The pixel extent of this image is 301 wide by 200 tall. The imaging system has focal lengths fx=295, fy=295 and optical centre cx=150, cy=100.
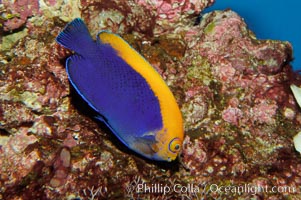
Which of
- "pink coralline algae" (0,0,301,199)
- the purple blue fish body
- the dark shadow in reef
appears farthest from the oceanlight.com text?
the purple blue fish body

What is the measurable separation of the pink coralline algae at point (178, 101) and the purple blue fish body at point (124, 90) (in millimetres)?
449

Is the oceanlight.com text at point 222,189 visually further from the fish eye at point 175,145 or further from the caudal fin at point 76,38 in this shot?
the caudal fin at point 76,38

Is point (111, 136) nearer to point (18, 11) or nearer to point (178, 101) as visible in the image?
point (178, 101)

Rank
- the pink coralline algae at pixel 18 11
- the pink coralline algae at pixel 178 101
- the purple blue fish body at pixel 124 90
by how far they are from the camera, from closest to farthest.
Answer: the purple blue fish body at pixel 124 90
the pink coralline algae at pixel 178 101
the pink coralline algae at pixel 18 11

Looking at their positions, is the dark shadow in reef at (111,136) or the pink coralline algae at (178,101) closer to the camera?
the pink coralline algae at (178,101)

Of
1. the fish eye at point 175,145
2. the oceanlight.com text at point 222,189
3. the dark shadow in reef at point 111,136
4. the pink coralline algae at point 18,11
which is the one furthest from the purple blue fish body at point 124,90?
the pink coralline algae at point 18,11

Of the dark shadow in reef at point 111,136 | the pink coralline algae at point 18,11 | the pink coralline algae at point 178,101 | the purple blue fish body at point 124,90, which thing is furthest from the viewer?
the pink coralline algae at point 18,11

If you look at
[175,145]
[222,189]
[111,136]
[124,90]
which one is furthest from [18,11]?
[222,189]

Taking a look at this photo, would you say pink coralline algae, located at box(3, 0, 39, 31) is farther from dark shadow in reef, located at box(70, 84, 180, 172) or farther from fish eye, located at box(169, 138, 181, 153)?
fish eye, located at box(169, 138, 181, 153)

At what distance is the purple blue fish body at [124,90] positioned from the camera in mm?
1554

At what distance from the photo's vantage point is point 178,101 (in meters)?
2.33

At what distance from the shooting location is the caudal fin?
5.24 ft

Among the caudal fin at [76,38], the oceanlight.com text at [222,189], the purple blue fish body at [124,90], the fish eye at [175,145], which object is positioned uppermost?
the caudal fin at [76,38]

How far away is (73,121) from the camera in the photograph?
2.09 meters
